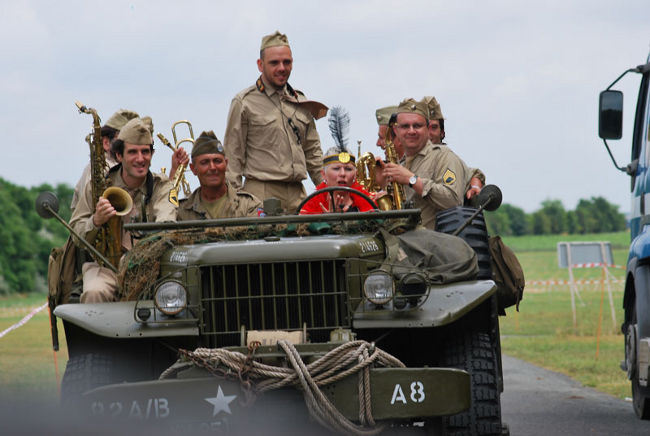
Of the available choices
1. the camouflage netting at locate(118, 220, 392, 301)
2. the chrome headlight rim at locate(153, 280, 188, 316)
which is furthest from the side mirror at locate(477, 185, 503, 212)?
the chrome headlight rim at locate(153, 280, 188, 316)

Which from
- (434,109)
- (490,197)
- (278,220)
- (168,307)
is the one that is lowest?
(168,307)

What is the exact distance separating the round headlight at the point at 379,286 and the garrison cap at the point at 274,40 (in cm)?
368

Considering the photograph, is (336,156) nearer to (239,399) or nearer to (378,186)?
(378,186)

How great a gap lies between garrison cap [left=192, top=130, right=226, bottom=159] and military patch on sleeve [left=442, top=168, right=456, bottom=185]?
74.2 inches

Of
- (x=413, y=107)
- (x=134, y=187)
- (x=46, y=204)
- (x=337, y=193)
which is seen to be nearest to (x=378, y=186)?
(x=413, y=107)

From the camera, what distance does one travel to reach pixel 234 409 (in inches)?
269

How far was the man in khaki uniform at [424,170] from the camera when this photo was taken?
9672 mm

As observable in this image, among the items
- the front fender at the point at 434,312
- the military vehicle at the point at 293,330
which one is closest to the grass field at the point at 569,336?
the military vehicle at the point at 293,330

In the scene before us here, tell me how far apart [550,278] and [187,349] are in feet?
156

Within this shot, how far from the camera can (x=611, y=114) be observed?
11180 millimetres

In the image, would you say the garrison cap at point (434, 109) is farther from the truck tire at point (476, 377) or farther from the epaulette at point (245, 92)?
the truck tire at point (476, 377)

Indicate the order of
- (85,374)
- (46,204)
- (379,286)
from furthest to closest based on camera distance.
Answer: (46,204) → (85,374) → (379,286)

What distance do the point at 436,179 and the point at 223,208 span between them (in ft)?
6.03

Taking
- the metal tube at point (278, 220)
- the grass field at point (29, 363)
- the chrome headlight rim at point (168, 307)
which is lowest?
the grass field at point (29, 363)
